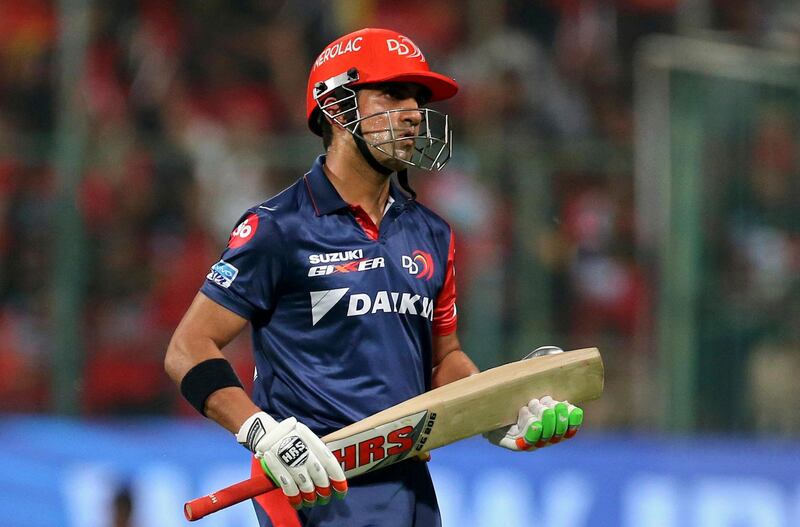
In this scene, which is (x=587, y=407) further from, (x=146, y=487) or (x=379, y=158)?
(x=379, y=158)

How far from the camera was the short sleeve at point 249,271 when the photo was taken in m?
3.78

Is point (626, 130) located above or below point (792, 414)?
above

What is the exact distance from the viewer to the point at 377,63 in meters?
4.02

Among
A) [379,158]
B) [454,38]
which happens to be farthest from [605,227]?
[379,158]

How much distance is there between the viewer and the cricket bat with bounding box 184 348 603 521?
3656 millimetres

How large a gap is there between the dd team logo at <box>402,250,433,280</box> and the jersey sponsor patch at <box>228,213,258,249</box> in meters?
0.48

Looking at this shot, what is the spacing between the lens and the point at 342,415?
384 cm

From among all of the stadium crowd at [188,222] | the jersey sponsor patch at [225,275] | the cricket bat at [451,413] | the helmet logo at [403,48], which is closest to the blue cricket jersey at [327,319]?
the jersey sponsor patch at [225,275]

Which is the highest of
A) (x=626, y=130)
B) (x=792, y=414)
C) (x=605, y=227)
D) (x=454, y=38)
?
(x=454, y=38)

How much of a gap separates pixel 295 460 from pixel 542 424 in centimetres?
82

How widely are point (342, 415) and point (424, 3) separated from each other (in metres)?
7.15

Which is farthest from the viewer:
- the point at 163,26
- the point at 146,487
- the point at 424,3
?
the point at 424,3

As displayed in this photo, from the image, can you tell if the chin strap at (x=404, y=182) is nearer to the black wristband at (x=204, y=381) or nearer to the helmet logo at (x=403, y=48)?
the helmet logo at (x=403, y=48)

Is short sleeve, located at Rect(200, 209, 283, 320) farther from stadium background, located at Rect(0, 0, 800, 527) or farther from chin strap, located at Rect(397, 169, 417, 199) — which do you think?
stadium background, located at Rect(0, 0, 800, 527)
